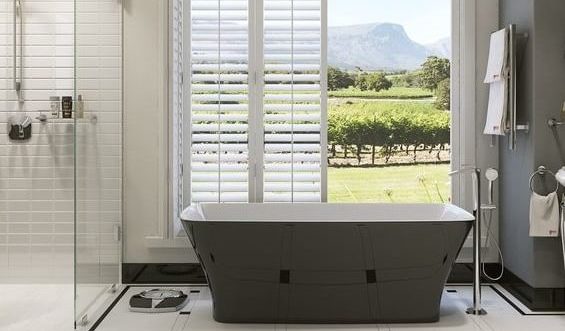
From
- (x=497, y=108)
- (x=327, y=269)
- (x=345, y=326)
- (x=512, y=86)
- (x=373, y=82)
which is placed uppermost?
(x=373, y=82)

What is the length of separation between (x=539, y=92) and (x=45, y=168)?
3252 mm

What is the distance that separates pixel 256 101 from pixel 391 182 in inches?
96.1

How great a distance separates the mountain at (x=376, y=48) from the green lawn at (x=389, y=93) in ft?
0.78

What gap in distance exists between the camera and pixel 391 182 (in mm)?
6953

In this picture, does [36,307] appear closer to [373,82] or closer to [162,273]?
[162,273]

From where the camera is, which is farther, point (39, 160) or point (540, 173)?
point (39, 160)

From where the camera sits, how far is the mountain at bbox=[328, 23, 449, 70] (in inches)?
269

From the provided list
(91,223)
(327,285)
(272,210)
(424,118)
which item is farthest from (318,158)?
(424,118)

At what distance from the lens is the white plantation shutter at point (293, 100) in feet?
16.0

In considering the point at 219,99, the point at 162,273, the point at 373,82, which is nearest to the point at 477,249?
the point at 219,99

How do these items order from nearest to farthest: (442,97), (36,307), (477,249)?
(477,249), (36,307), (442,97)

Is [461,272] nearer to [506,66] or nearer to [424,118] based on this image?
[506,66]

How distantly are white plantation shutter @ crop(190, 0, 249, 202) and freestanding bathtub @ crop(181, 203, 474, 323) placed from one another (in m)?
1.00

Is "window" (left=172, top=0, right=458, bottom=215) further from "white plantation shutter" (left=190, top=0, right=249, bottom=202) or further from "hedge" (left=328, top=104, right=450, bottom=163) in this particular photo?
"hedge" (left=328, top=104, right=450, bottom=163)
